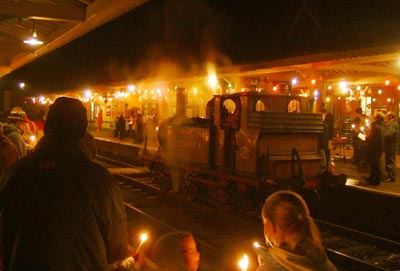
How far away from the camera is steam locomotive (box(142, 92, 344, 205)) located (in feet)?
32.3

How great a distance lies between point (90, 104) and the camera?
4172 centimetres

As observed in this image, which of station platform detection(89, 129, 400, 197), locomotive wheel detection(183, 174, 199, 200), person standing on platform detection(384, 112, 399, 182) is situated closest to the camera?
station platform detection(89, 129, 400, 197)

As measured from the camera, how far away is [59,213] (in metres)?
2.13

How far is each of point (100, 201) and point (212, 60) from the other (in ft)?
35.1

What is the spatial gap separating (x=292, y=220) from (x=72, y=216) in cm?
110

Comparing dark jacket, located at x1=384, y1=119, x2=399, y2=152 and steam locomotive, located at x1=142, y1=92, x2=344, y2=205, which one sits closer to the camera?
steam locomotive, located at x1=142, y1=92, x2=344, y2=205

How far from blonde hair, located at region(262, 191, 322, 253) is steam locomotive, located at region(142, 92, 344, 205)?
7.22 m

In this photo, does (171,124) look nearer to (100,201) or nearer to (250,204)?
(250,204)

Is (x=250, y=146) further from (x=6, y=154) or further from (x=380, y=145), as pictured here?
(x=6, y=154)

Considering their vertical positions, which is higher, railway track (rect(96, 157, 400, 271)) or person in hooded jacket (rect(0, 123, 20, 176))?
person in hooded jacket (rect(0, 123, 20, 176))

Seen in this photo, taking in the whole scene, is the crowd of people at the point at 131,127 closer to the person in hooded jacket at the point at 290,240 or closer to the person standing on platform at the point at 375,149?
the person standing on platform at the point at 375,149

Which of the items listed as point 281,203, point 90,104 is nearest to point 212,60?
point 281,203

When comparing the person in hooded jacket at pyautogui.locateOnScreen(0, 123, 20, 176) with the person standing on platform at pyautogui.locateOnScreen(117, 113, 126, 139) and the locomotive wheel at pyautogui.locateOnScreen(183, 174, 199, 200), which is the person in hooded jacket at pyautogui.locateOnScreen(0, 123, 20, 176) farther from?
the person standing on platform at pyautogui.locateOnScreen(117, 113, 126, 139)

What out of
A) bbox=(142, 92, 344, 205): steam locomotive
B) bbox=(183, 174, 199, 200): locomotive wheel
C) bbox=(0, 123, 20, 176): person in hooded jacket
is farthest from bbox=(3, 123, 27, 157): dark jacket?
bbox=(183, 174, 199, 200): locomotive wheel
